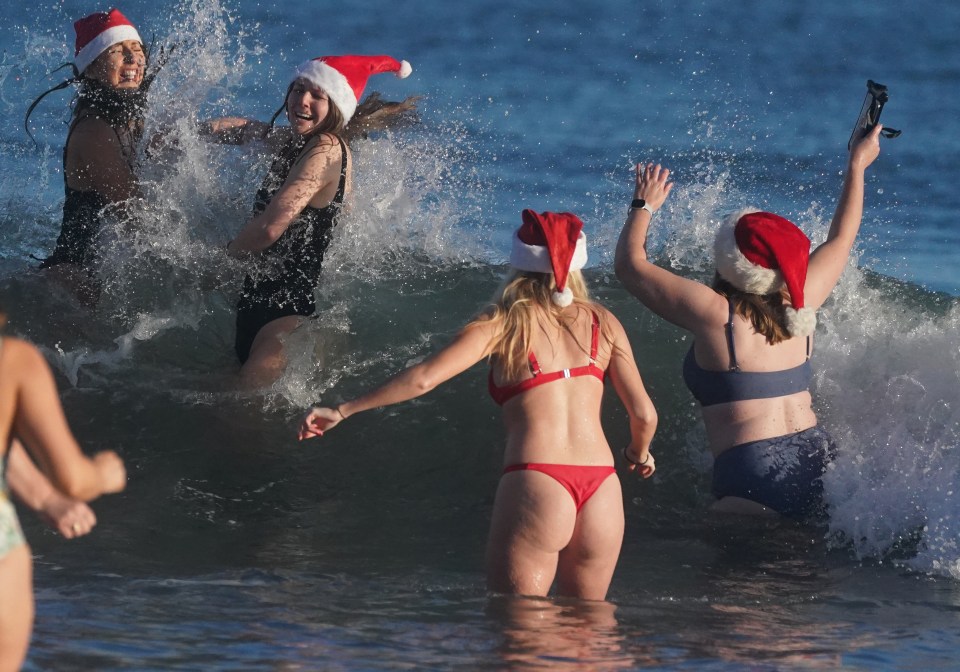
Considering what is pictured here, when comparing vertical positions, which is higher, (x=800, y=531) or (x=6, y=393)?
(x=6, y=393)

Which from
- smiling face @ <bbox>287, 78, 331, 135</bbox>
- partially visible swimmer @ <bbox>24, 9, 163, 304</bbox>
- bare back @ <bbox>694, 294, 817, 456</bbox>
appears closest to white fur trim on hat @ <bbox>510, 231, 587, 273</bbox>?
bare back @ <bbox>694, 294, 817, 456</bbox>

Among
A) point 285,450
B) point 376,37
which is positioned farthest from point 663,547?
Result: point 376,37

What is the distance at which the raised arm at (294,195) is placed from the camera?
231 inches

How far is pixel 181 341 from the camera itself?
25.2ft

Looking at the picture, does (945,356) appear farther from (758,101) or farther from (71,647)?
(758,101)

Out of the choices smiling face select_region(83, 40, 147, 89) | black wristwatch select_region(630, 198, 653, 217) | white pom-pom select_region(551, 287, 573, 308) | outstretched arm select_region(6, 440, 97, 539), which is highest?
smiling face select_region(83, 40, 147, 89)

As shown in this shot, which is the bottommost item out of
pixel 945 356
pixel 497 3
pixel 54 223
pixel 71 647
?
pixel 71 647

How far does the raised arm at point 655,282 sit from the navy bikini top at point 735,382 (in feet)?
0.54

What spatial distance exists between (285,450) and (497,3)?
55.2 feet

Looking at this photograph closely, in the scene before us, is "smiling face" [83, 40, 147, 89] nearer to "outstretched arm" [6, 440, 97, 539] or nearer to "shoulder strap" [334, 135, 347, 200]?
"shoulder strap" [334, 135, 347, 200]

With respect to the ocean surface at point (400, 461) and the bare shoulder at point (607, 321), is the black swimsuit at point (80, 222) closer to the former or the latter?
the ocean surface at point (400, 461)

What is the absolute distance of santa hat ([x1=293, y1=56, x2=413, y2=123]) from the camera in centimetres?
611

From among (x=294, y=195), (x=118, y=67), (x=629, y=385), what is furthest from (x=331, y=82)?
(x=629, y=385)

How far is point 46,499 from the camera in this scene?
2.84 meters
